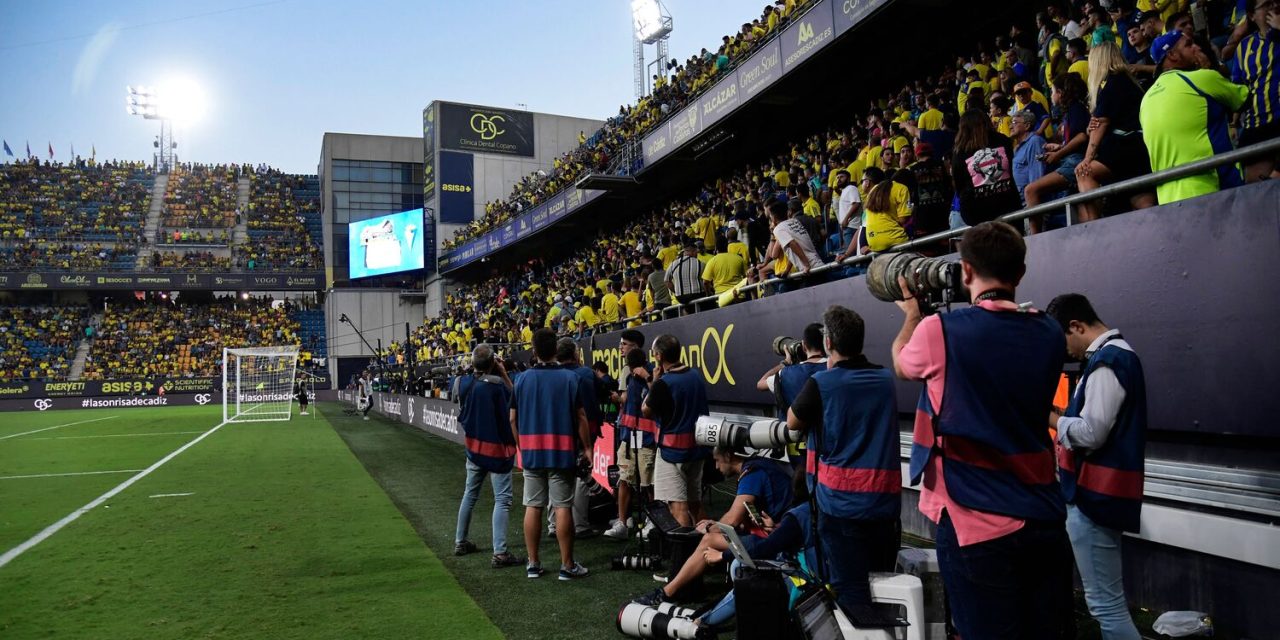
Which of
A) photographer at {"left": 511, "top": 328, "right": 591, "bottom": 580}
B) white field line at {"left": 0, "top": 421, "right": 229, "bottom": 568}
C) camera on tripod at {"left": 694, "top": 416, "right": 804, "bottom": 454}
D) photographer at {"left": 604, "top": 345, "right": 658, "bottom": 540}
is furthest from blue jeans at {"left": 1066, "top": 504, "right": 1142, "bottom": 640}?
white field line at {"left": 0, "top": 421, "right": 229, "bottom": 568}

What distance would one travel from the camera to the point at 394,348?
43.8 m

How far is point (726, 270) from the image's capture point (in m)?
10.7

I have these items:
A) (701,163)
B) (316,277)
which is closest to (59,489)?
(701,163)

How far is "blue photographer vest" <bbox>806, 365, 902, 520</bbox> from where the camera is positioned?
12.4ft

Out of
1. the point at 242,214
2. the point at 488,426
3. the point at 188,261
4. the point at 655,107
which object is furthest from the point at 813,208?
the point at 242,214

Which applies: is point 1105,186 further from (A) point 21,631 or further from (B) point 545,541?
(A) point 21,631

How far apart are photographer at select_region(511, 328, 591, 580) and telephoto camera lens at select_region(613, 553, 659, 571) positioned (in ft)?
1.02

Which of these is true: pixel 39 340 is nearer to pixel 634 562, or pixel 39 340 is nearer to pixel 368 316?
pixel 368 316

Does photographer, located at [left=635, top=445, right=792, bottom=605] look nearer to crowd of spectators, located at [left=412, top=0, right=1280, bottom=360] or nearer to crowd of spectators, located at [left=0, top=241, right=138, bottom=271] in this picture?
crowd of spectators, located at [left=412, top=0, right=1280, bottom=360]

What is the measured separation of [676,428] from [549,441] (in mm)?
1024

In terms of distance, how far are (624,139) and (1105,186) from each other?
2330 centimetres

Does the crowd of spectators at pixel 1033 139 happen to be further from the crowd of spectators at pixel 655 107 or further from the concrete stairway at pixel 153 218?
the concrete stairway at pixel 153 218

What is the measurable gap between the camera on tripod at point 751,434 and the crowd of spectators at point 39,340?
53951mm

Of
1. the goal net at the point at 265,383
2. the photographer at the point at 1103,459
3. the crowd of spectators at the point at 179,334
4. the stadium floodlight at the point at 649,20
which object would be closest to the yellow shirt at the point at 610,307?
the photographer at the point at 1103,459
